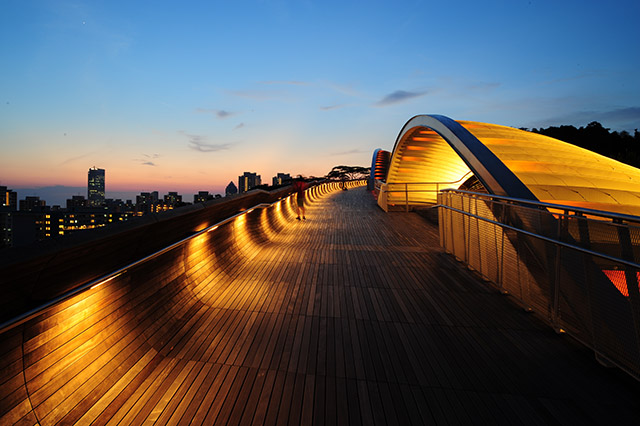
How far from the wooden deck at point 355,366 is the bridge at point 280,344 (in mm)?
14

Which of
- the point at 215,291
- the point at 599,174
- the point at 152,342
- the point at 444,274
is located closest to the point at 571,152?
the point at 599,174

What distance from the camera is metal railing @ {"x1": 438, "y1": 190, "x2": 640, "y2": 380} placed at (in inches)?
94.2

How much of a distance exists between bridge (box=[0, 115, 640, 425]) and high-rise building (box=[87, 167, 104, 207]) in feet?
350

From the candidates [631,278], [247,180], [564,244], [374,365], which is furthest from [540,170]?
[247,180]

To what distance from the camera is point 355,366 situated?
263cm

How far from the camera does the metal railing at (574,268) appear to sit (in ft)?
7.85

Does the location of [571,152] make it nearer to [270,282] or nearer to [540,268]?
[540,268]

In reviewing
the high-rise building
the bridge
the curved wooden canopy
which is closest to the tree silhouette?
the curved wooden canopy

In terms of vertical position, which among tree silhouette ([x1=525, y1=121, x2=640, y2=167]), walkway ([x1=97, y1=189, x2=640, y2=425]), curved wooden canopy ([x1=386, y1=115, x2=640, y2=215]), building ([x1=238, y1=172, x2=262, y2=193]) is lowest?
walkway ([x1=97, y1=189, x2=640, y2=425])

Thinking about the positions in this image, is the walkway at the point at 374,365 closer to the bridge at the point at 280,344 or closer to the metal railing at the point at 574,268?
the bridge at the point at 280,344

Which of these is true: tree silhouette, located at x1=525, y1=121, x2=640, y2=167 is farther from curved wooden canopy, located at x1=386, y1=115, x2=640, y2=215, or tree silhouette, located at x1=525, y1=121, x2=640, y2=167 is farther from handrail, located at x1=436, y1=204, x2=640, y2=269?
handrail, located at x1=436, y1=204, x2=640, y2=269

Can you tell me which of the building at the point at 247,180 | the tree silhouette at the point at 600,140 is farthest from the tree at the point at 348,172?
the tree silhouette at the point at 600,140

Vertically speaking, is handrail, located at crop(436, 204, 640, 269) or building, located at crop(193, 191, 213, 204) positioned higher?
building, located at crop(193, 191, 213, 204)

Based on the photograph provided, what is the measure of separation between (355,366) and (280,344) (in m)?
0.81
